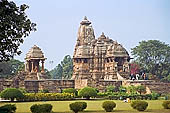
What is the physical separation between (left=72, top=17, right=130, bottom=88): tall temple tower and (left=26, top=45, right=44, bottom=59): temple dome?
488 cm

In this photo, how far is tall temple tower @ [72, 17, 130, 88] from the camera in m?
52.7

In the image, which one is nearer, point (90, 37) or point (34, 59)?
point (34, 59)

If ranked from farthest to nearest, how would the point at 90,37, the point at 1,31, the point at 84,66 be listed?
the point at 90,37
the point at 84,66
the point at 1,31

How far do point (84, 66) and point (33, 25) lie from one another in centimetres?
3807

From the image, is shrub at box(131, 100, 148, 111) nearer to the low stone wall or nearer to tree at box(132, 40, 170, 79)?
the low stone wall

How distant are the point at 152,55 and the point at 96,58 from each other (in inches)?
831

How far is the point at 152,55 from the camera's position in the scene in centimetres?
7512

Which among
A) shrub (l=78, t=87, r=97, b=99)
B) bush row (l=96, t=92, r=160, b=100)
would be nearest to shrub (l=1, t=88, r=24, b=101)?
shrub (l=78, t=87, r=97, b=99)

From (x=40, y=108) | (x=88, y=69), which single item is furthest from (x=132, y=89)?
(x=40, y=108)

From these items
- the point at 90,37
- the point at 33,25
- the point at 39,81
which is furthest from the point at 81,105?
the point at 90,37

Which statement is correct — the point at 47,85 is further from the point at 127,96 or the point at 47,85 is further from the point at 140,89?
the point at 127,96

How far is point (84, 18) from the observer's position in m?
61.8

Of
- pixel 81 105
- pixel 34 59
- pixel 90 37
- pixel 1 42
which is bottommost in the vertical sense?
pixel 81 105

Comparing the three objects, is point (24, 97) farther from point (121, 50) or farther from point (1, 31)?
point (121, 50)
